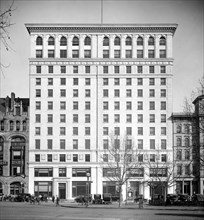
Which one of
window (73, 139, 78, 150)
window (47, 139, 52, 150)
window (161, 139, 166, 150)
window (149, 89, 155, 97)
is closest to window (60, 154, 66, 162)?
window (73, 139, 78, 150)

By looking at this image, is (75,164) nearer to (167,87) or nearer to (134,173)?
(134,173)

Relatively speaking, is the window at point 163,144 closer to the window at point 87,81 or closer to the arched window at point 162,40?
the window at point 87,81

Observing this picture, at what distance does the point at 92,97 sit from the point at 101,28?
1359cm

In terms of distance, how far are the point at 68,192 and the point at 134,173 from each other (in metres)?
12.9

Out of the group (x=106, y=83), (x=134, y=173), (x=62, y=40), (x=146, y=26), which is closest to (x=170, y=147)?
(x=134, y=173)

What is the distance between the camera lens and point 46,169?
3445 inches

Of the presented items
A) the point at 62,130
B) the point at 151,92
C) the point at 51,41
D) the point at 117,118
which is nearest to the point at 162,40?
the point at 151,92

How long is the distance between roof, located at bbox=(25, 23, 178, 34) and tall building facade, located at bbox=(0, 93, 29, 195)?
1451 cm

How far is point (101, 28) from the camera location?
8944cm

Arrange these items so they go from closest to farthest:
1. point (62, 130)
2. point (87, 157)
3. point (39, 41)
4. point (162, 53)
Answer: point (62, 130) < point (87, 157) < point (39, 41) < point (162, 53)

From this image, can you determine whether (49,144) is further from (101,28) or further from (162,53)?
(162,53)

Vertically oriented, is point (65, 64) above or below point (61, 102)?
above

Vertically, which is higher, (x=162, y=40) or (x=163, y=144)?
(x=162, y=40)

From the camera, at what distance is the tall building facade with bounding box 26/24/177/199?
8762 cm
